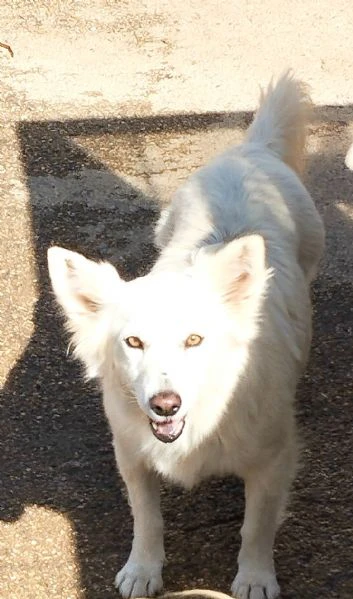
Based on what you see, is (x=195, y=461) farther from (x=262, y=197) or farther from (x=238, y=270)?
(x=262, y=197)

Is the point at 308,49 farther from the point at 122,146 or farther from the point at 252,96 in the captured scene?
the point at 122,146

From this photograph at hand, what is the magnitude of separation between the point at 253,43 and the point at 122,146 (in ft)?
6.85

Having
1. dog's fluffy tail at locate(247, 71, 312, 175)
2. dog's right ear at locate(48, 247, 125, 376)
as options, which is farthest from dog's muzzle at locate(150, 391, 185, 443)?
dog's fluffy tail at locate(247, 71, 312, 175)

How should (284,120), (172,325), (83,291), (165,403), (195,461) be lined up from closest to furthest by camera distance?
1. (165,403)
2. (172,325)
3. (83,291)
4. (195,461)
5. (284,120)

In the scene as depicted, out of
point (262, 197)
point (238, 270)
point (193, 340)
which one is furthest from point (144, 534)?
point (262, 197)

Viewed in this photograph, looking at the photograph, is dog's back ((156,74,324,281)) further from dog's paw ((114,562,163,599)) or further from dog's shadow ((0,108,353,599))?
dog's paw ((114,562,163,599))

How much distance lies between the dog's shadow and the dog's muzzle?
82 cm

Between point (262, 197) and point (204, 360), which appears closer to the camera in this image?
point (204, 360)

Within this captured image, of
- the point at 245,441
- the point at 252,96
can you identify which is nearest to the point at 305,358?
the point at 245,441

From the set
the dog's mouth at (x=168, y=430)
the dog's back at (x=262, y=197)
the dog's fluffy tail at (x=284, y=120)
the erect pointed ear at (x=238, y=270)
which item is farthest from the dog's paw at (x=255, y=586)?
the dog's fluffy tail at (x=284, y=120)

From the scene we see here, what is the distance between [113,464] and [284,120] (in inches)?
72.9

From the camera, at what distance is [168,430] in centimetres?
349

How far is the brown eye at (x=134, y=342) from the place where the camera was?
3461 millimetres

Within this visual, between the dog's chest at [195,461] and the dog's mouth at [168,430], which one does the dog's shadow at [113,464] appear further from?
the dog's mouth at [168,430]
